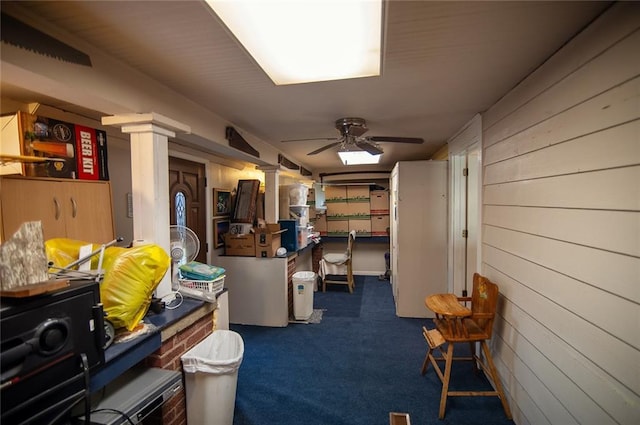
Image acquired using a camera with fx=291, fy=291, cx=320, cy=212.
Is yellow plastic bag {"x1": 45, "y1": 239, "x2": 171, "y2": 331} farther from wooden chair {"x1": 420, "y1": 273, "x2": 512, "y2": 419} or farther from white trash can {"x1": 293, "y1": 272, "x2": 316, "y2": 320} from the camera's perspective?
white trash can {"x1": 293, "y1": 272, "x2": 316, "y2": 320}

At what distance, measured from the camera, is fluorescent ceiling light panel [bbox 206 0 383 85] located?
3.80 feet

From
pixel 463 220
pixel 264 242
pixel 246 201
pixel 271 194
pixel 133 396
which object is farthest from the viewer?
pixel 271 194

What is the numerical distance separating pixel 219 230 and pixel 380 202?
336 cm

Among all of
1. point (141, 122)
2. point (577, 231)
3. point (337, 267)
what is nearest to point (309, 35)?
point (141, 122)

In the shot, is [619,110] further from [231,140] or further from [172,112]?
[231,140]

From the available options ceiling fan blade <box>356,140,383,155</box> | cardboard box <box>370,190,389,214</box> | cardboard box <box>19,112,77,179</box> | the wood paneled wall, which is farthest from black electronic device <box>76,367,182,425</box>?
cardboard box <box>370,190,389,214</box>

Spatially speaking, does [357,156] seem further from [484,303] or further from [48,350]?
[48,350]

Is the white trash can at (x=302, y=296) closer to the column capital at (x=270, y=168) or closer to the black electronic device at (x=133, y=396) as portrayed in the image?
the column capital at (x=270, y=168)

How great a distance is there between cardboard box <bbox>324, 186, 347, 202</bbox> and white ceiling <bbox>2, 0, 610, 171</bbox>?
341cm

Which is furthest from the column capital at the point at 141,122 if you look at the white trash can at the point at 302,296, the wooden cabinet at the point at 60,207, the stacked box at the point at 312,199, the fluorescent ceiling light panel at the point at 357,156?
the stacked box at the point at 312,199

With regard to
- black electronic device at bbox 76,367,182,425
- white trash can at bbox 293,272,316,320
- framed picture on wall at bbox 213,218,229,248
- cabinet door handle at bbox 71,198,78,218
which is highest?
cabinet door handle at bbox 71,198,78,218

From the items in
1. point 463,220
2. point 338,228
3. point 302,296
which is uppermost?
point 463,220

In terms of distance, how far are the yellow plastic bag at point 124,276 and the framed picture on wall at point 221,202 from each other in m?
2.14

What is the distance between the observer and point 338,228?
6.00 metres
